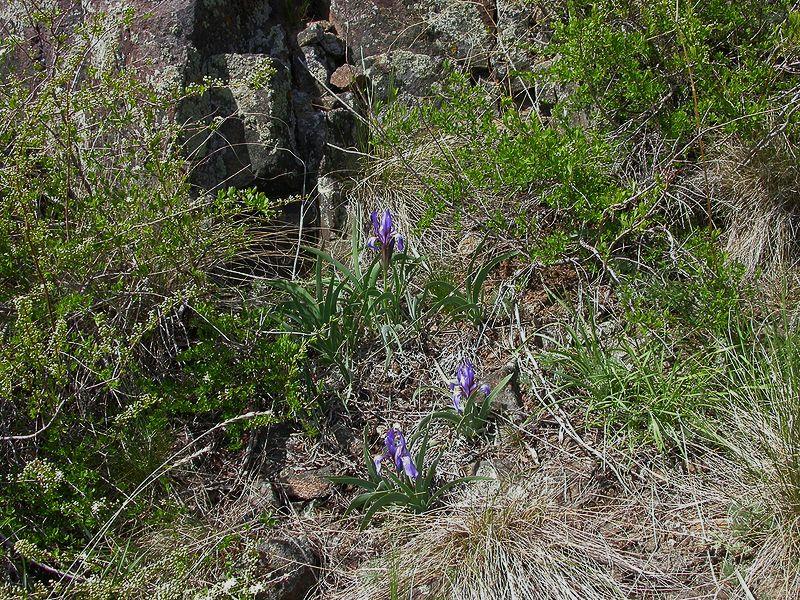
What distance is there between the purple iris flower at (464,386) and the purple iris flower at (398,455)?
9.4 inches

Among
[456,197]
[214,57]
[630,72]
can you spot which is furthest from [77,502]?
[630,72]

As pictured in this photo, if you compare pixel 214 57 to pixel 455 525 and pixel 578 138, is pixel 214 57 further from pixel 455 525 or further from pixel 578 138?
pixel 455 525

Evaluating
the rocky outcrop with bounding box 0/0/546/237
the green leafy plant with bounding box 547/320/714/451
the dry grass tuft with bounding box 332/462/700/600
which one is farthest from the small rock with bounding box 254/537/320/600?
the rocky outcrop with bounding box 0/0/546/237

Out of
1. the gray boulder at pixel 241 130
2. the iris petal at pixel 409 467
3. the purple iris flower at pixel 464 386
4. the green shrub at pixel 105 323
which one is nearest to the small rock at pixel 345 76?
the gray boulder at pixel 241 130

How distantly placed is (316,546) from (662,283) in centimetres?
158

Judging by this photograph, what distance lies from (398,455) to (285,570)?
50 centimetres

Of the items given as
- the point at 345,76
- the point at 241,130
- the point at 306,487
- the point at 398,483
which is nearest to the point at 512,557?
the point at 398,483

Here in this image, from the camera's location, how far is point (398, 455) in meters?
2.68

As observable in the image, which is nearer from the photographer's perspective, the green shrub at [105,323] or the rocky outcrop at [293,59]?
the green shrub at [105,323]

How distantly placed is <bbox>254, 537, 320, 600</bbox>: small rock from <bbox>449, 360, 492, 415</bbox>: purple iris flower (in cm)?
69

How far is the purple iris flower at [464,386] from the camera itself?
2791mm

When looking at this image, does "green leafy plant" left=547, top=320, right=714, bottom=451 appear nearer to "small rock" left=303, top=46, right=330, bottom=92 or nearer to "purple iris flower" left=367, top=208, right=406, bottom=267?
"purple iris flower" left=367, top=208, right=406, bottom=267

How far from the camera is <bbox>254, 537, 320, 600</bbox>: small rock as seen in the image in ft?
8.34

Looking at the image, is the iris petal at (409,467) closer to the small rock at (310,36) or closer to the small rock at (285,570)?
the small rock at (285,570)
